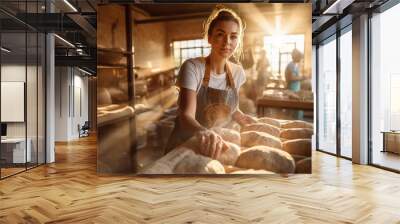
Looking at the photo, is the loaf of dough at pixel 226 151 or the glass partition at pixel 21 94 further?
the glass partition at pixel 21 94

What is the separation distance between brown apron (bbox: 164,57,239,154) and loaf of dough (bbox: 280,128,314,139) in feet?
3.24

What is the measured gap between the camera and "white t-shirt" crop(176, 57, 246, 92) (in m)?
A: 6.56

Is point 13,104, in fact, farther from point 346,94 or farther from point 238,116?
point 346,94

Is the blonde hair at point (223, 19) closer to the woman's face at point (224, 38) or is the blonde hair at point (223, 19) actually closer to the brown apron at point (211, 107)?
the woman's face at point (224, 38)

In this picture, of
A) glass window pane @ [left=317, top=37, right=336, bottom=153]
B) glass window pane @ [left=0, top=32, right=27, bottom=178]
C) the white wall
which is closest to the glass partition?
glass window pane @ [left=0, top=32, right=27, bottom=178]

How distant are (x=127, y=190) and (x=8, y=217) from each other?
1.76 meters

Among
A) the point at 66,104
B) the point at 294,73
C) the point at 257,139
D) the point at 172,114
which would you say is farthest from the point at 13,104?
the point at 66,104

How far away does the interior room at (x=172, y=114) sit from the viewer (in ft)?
14.9

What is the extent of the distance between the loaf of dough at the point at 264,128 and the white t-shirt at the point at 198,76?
2.33ft

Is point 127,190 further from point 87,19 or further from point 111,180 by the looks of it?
point 87,19

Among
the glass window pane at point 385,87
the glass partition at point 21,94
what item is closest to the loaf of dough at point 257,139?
the glass window pane at point 385,87

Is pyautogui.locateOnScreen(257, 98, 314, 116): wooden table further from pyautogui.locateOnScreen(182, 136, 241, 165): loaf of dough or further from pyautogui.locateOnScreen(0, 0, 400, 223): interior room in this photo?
pyautogui.locateOnScreen(182, 136, 241, 165): loaf of dough

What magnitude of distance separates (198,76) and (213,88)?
334 mm

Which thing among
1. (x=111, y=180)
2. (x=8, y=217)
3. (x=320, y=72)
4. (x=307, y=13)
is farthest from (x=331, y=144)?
(x=8, y=217)
